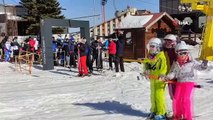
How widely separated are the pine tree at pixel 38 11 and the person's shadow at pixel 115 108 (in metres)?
36.4

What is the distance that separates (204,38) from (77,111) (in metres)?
9.98

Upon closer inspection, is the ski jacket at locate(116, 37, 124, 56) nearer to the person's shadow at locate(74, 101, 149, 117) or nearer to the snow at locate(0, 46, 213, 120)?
the snow at locate(0, 46, 213, 120)

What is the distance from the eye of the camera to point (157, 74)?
7.70 metres

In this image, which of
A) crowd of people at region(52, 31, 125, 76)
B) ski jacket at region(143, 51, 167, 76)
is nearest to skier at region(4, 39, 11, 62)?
crowd of people at region(52, 31, 125, 76)

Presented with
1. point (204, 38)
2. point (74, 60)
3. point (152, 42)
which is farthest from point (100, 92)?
point (74, 60)

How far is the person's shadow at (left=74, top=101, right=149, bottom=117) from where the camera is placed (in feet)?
28.9

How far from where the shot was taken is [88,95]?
Result: 12.4m

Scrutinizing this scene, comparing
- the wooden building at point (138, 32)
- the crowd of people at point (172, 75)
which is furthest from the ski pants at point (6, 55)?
the crowd of people at point (172, 75)

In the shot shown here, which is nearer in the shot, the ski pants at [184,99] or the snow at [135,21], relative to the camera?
the ski pants at [184,99]

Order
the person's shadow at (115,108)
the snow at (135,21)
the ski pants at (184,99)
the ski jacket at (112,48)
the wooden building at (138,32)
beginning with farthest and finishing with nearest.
Result: the snow at (135,21) → the wooden building at (138,32) → the ski jacket at (112,48) → the person's shadow at (115,108) → the ski pants at (184,99)

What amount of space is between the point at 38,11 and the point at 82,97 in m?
36.3

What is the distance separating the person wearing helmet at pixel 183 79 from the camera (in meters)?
7.45

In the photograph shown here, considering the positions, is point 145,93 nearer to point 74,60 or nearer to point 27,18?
point 74,60

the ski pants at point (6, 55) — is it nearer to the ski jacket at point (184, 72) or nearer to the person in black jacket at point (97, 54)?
the person in black jacket at point (97, 54)
